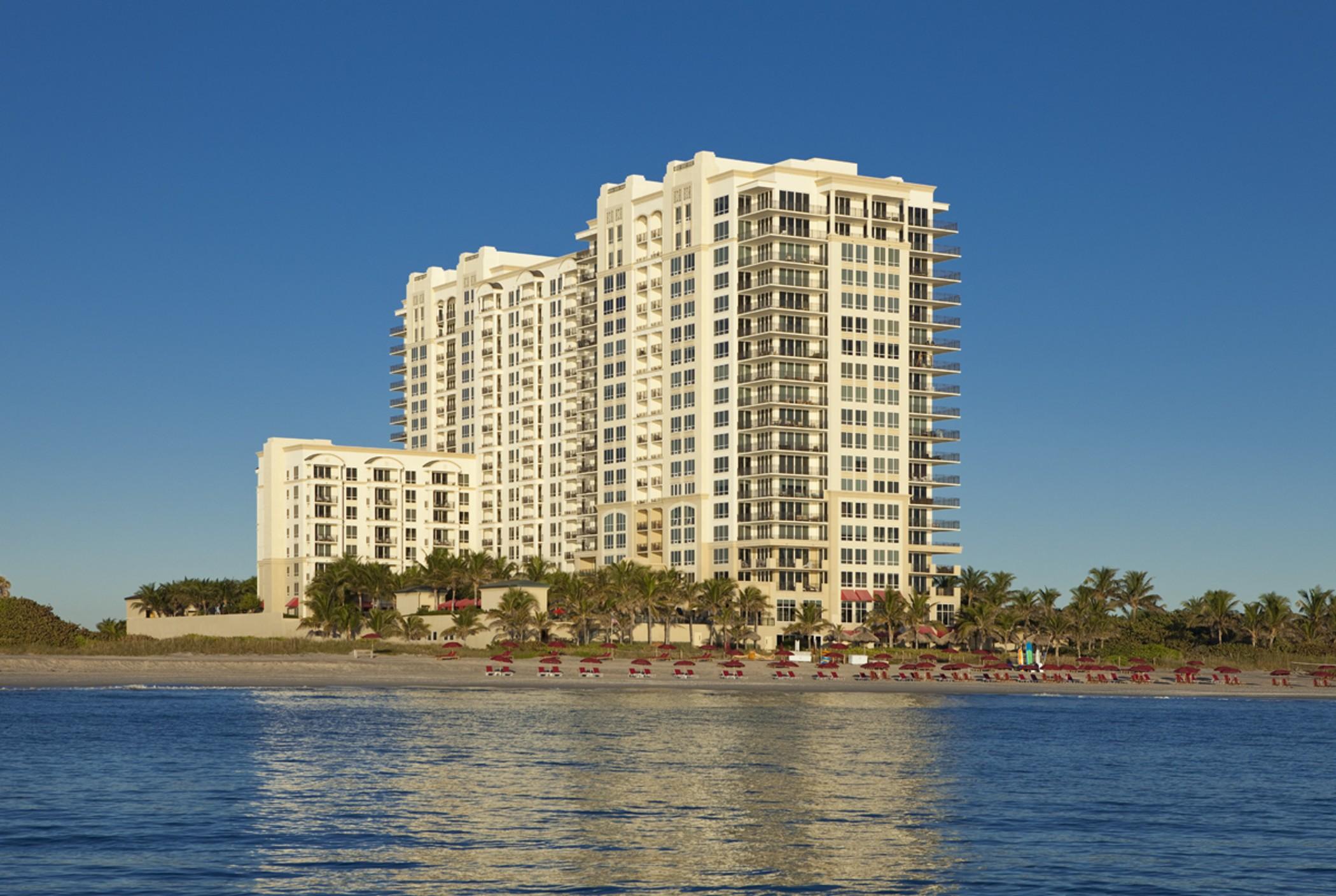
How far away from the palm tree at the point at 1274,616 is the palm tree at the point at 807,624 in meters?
43.9

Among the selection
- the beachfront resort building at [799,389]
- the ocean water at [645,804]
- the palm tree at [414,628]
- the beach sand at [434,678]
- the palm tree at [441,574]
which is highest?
the beachfront resort building at [799,389]

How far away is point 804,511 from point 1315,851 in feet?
459

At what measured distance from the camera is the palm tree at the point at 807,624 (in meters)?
175

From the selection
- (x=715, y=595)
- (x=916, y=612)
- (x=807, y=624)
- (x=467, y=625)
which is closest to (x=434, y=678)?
(x=467, y=625)

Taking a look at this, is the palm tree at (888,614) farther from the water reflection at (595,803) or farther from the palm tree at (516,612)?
the water reflection at (595,803)

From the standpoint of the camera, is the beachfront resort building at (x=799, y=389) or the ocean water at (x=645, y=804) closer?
the ocean water at (x=645, y=804)

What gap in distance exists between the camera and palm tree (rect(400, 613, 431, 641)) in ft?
582

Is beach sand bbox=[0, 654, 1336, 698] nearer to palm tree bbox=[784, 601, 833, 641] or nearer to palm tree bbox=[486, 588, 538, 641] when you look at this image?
palm tree bbox=[486, 588, 538, 641]

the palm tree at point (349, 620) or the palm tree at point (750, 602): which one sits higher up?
the palm tree at point (750, 602)

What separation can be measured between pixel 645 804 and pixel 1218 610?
137 meters

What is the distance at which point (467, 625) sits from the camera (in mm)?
171875

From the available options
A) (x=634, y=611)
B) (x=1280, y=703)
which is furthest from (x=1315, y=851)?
(x=634, y=611)

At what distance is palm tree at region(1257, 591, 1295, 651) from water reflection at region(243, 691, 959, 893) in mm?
94171

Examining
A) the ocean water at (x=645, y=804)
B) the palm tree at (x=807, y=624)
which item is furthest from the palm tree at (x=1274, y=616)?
the ocean water at (x=645, y=804)
